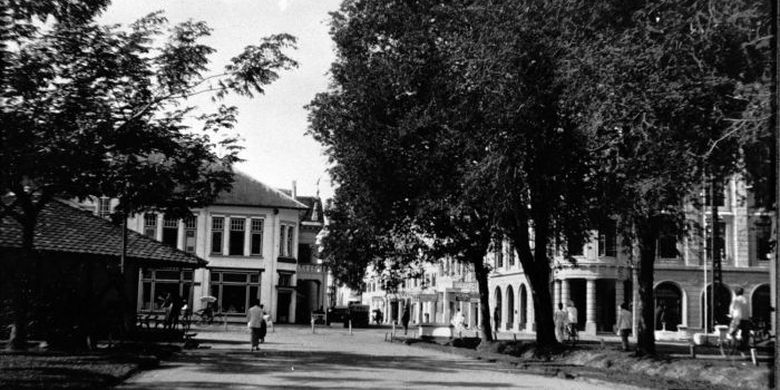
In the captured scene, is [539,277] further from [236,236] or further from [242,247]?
[236,236]

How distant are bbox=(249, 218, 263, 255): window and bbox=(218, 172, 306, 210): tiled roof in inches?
67.6

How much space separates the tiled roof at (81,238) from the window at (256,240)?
3251 cm

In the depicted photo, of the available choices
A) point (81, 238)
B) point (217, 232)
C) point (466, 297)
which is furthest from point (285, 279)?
point (81, 238)

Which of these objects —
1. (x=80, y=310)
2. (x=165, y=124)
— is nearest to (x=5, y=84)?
(x=165, y=124)

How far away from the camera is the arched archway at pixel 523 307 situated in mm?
63969

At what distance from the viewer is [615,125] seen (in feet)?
54.0

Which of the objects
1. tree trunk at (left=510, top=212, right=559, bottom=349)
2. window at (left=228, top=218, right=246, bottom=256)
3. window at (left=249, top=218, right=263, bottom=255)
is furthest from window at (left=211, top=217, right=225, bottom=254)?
tree trunk at (left=510, top=212, right=559, bottom=349)

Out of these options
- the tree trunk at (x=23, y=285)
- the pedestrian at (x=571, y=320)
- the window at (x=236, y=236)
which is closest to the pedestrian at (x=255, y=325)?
the tree trunk at (x=23, y=285)

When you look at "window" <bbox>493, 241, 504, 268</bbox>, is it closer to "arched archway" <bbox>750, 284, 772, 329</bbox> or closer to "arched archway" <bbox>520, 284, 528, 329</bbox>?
"arched archway" <bbox>520, 284, 528, 329</bbox>

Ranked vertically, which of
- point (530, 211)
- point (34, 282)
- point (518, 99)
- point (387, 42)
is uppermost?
point (387, 42)

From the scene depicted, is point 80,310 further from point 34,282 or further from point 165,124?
point 165,124

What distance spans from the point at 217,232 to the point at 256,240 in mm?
3080

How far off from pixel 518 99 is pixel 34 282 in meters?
13.5

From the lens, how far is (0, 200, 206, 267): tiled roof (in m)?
25.8
